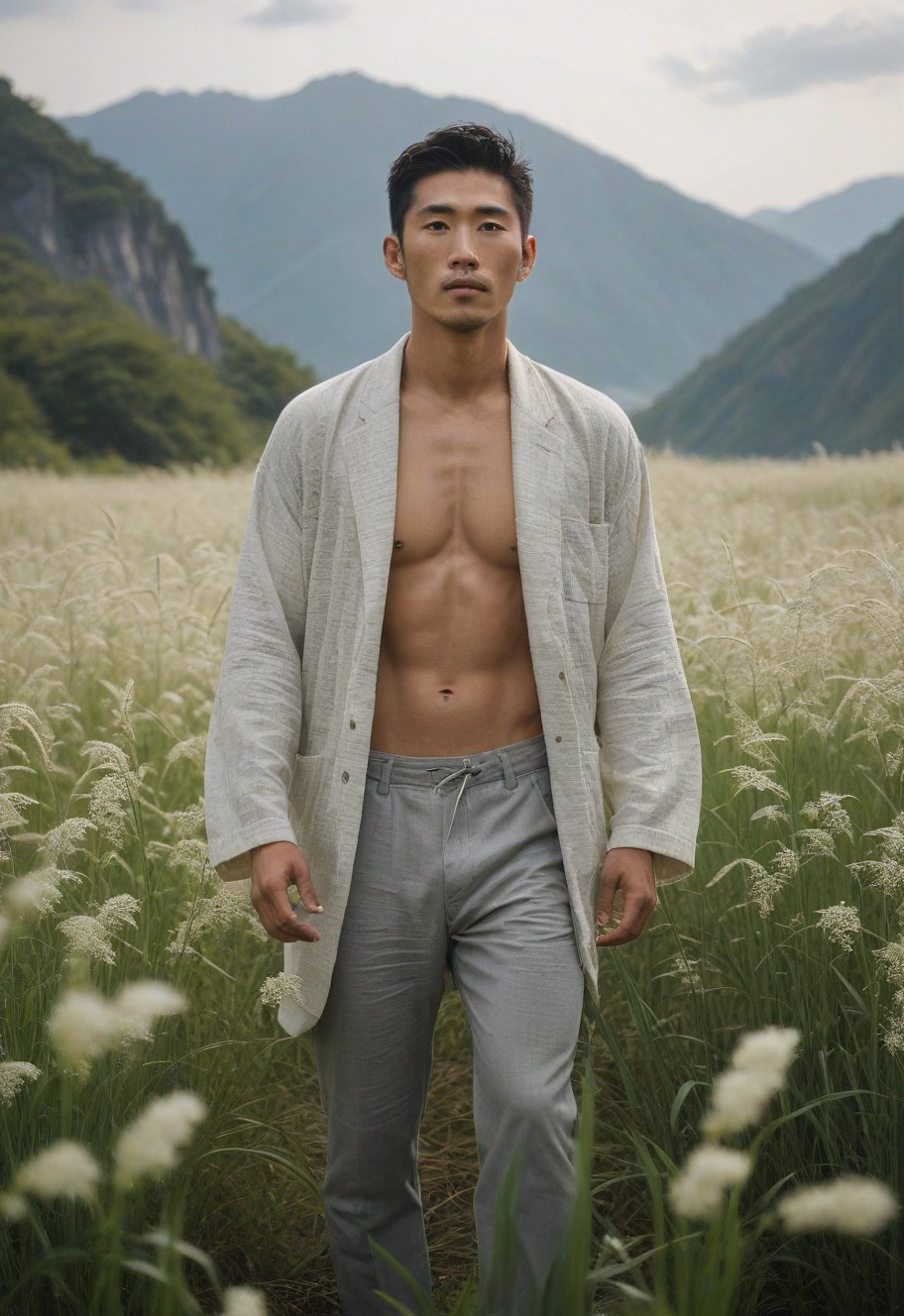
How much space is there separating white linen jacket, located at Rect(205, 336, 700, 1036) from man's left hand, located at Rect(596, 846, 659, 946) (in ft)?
0.09

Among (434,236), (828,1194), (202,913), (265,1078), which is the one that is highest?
(434,236)

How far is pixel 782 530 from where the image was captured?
8.16 meters

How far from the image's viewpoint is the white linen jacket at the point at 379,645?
256 cm

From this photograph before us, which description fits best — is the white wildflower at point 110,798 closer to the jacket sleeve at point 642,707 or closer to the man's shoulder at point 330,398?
the man's shoulder at point 330,398

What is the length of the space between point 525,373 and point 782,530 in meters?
5.69

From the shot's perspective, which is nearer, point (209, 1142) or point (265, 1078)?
point (209, 1142)

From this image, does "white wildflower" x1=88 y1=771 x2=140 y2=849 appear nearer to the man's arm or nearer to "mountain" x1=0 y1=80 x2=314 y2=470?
the man's arm

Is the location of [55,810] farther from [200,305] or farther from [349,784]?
[200,305]

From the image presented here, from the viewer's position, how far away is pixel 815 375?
317 feet

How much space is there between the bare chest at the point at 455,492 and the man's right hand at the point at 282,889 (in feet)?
2.09

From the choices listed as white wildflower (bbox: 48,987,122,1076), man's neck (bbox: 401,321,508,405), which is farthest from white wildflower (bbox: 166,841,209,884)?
white wildflower (bbox: 48,987,122,1076)

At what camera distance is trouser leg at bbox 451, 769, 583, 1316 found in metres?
2.28

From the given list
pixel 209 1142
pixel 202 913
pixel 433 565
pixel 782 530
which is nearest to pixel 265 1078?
pixel 209 1142

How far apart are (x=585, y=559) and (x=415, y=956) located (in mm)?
865
